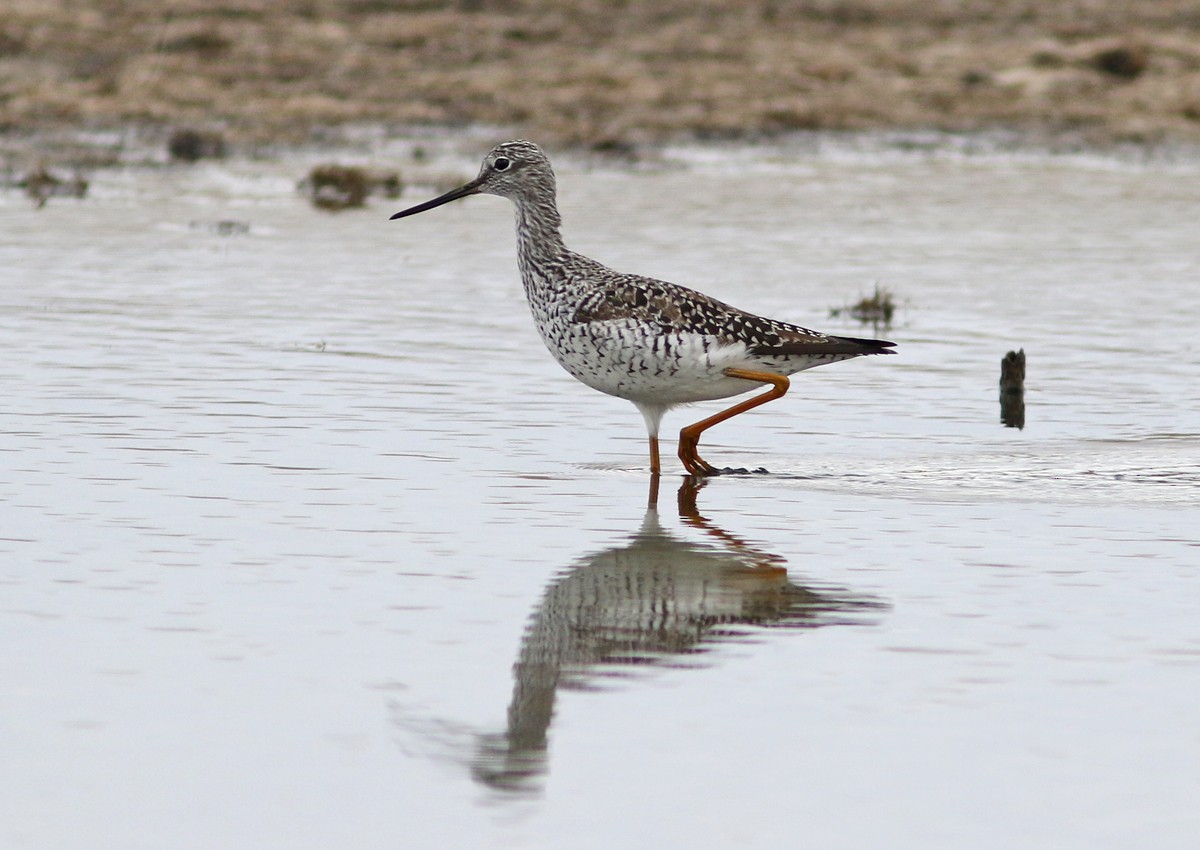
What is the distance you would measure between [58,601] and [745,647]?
9.22ft

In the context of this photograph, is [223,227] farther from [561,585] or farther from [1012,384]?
[561,585]

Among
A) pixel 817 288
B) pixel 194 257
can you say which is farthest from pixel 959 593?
pixel 194 257

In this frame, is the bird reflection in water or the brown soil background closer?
the bird reflection in water

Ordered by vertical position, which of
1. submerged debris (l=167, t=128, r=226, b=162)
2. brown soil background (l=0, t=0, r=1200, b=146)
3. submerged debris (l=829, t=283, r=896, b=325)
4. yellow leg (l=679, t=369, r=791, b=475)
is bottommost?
yellow leg (l=679, t=369, r=791, b=475)

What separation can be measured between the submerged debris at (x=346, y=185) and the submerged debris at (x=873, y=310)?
10.4 m

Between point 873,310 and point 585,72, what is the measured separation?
22.7 meters

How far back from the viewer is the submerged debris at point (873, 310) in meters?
18.2

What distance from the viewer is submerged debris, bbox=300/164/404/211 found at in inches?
1092

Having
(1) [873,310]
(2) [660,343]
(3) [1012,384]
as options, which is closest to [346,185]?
(1) [873,310]

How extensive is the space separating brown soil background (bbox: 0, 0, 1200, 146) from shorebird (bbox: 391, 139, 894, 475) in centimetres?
2365

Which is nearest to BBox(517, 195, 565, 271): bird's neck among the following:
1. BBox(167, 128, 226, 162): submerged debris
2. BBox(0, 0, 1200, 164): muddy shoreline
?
BBox(167, 128, 226, 162): submerged debris

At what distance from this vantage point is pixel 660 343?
11352 mm

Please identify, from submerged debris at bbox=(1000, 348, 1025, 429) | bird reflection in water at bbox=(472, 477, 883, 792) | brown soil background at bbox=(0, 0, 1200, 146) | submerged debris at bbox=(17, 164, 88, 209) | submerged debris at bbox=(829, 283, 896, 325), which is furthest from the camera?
brown soil background at bbox=(0, 0, 1200, 146)

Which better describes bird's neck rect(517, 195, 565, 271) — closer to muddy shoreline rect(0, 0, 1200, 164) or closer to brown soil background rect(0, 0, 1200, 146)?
muddy shoreline rect(0, 0, 1200, 164)
